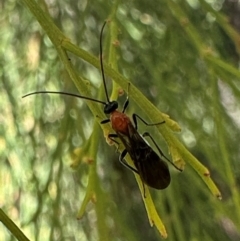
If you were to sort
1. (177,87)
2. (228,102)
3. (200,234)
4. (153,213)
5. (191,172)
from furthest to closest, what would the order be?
(228,102)
(177,87)
(200,234)
(191,172)
(153,213)

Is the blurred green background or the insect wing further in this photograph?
the blurred green background

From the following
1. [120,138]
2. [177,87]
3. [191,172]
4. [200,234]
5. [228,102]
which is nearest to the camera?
[120,138]

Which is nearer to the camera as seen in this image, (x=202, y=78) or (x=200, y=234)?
(x=200, y=234)

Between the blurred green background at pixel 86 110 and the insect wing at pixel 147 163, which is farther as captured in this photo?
the blurred green background at pixel 86 110

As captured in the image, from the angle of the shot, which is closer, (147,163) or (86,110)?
(147,163)

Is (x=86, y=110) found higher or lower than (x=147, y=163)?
higher

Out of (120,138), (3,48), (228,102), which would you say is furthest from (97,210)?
(228,102)

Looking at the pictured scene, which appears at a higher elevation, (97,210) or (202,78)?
(202,78)

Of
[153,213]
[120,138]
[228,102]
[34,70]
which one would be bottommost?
[153,213]

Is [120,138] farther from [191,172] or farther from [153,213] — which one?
[191,172]

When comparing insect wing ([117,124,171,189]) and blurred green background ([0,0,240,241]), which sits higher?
blurred green background ([0,0,240,241])

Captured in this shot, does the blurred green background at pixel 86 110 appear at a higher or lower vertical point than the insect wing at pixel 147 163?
higher
